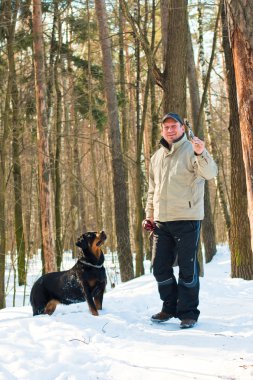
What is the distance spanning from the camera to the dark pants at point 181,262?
4770 mm

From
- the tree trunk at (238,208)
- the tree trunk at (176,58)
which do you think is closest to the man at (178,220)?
the tree trunk at (176,58)

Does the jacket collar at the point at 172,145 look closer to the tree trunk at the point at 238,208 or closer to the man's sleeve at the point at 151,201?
the man's sleeve at the point at 151,201

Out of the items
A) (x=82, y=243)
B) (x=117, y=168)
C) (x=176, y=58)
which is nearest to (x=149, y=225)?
(x=82, y=243)

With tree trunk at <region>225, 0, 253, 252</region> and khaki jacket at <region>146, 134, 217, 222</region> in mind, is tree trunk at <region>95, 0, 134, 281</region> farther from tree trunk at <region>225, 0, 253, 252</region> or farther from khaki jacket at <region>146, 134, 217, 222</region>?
tree trunk at <region>225, 0, 253, 252</region>

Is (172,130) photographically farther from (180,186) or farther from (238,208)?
(238,208)

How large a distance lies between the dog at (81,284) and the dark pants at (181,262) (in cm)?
102

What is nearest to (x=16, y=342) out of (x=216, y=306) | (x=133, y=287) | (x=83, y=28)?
(x=216, y=306)

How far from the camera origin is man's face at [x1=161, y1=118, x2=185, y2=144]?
15.9 ft

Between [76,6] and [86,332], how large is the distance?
1384 centimetres

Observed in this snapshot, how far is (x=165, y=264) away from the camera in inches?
196

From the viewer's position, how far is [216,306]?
5.70 m

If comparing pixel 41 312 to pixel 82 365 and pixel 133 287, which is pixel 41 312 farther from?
pixel 82 365

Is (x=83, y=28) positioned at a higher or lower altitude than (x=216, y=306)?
higher

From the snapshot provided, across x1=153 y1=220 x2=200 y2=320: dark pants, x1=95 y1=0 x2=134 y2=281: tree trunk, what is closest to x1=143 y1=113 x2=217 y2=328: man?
x1=153 y1=220 x2=200 y2=320: dark pants
